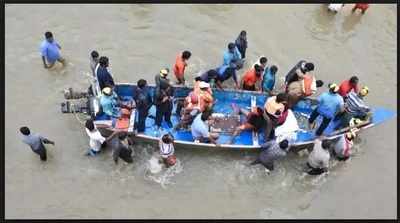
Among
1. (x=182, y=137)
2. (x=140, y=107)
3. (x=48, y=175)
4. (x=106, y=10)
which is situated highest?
(x=106, y=10)

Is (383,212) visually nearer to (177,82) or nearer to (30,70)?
(177,82)

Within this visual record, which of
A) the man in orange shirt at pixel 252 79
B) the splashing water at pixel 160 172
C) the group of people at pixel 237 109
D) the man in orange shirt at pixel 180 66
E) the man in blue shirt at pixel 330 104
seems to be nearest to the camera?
the group of people at pixel 237 109

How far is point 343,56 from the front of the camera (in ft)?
48.2

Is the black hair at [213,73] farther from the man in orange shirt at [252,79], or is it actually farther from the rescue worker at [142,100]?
the rescue worker at [142,100]

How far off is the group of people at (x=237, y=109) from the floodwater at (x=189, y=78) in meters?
0.57

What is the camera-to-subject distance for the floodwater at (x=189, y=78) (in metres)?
11.5

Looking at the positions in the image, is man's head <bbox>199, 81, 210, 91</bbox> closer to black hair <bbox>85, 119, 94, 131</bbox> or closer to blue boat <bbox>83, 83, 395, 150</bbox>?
blue boat <bbox>83, 83, 395, 150</bbox>

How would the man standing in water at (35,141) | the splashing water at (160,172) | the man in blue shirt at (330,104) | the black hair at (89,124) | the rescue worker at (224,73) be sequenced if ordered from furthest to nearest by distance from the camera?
the rescue worker at (224,73), the splashing water at (160,172), the man in blue shirt at (330,104), the man standing in water at (35,141), the black hair at (89,124)

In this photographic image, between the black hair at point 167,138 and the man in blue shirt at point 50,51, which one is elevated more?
the man in blue shirt at point 50,51

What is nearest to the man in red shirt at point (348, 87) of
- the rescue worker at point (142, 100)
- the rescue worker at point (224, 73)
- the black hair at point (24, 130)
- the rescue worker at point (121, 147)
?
the rescue worker at point (224, 73)

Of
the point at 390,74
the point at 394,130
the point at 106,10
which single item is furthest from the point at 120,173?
the point at 390,74

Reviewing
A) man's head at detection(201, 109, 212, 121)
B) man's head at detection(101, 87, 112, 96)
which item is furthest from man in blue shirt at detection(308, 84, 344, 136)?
man's head at detection(101, 87, 112, 96)

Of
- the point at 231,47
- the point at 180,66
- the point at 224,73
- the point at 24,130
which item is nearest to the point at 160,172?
the point at 180,66

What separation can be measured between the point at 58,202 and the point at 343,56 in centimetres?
835
